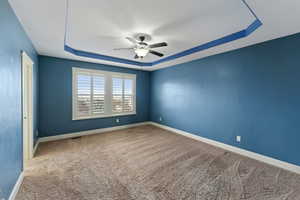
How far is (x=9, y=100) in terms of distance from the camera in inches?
64.2

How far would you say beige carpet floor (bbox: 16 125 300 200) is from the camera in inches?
73.2

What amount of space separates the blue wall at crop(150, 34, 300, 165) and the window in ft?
7.07

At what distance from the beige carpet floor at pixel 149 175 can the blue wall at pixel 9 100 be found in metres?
0.41

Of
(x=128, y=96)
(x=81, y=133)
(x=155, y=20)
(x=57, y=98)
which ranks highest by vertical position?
(x=155, y=20)

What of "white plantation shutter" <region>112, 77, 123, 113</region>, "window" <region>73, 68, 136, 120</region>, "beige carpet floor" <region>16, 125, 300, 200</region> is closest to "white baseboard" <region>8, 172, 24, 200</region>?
"beige carpet floor" <region>16, 125, 300, 200</region>

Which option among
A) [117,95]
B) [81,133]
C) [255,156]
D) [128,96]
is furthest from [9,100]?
[255,156]

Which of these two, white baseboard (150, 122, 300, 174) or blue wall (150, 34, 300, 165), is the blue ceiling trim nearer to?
blue wall (150, 34, 300, 165)

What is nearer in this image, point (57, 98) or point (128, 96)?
point (57, 98)

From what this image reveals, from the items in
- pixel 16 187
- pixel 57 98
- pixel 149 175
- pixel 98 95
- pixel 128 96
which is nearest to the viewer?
pixel 16 187

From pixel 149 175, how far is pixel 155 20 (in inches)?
104

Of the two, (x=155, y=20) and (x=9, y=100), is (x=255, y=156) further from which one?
(x=9, y=100)

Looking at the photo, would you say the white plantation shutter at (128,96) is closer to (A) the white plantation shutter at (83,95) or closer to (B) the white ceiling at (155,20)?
(A) the white plantation shutter at (83,95)

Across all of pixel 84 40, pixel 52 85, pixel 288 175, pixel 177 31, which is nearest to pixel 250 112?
pixel 288 175

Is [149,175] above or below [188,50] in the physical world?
below
